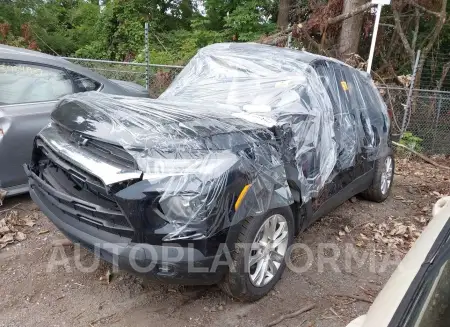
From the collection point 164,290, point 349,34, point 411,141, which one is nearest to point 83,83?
point 164,290

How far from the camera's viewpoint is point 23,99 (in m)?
3.89

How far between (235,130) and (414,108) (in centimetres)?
618

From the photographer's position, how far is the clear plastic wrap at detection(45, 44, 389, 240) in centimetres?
226

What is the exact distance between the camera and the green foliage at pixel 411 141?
290 inches

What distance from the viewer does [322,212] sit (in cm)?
347

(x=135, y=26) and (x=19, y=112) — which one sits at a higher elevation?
(x=135, y=26)

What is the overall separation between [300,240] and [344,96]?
1.44 meters

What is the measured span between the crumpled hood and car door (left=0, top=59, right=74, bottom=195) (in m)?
1.08

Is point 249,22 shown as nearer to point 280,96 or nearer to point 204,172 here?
point 280,96

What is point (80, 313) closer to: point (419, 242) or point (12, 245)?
point (12, 245)

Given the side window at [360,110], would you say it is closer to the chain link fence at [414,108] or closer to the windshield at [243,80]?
the windshield at [243,80]

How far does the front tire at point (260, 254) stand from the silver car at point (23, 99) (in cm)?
239

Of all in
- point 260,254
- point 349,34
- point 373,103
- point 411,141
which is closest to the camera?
point 260,254

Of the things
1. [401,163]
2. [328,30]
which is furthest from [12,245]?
[328,30]
